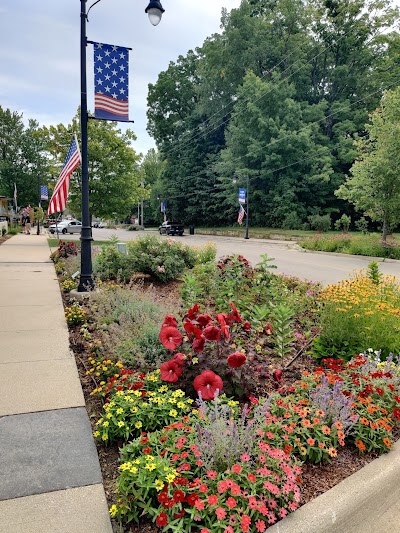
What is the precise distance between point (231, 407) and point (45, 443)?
4.43 ft

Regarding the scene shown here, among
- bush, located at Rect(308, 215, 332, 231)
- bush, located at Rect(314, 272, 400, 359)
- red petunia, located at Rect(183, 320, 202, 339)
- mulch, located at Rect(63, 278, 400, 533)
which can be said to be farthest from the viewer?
bush, located at Rect(308, 215, 332, 231)

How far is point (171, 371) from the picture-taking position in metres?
3.12

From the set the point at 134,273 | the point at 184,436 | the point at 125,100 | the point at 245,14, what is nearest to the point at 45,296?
the point at 134,273

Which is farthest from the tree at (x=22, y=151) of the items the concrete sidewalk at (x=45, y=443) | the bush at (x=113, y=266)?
the concrete sidewalk at (x=45, y=443)

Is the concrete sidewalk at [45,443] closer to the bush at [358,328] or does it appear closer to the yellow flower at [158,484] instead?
the yellow flower at [158,484]

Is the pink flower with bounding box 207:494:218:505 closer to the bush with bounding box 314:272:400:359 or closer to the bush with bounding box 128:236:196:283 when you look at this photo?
the bush with bounding box 314:272:400:359

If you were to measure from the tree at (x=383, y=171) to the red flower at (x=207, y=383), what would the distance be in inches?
731

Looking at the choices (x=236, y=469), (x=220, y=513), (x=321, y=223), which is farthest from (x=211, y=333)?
(x=321, y=223)

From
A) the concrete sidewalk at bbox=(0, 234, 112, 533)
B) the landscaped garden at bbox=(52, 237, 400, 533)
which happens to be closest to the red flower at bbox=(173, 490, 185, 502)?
the landscaped garden at bbox=(52, 237, 400, 533)

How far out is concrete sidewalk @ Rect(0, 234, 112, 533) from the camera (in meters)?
2.13

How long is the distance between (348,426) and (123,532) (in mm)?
1678

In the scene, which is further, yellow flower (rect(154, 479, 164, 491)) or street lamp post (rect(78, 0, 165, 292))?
street lamp post (rect(78, 0, 165, 292))

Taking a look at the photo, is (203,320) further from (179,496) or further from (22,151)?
(22,151)

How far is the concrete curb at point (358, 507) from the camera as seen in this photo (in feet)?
6.74
